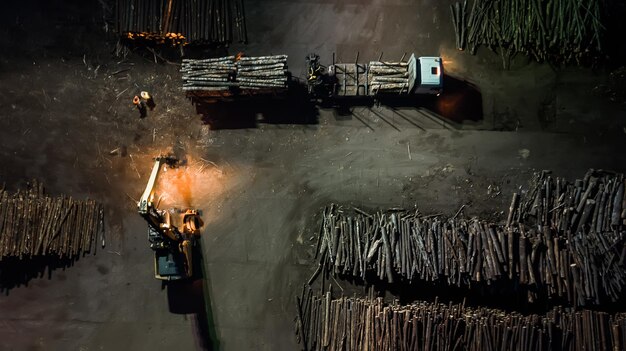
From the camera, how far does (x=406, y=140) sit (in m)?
16.1

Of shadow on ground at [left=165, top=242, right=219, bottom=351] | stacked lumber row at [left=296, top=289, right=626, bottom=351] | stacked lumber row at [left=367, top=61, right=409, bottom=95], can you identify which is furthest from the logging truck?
stacked lumber row at [left=296, top=289, right=626, bottom=351]

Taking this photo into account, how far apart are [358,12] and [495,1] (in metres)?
5.25

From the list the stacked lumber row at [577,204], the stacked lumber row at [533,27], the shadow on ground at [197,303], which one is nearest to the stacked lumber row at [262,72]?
the stacked lumber row at [533,27]

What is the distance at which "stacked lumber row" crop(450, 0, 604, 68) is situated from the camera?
15656mm

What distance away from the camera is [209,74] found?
15.5 meters

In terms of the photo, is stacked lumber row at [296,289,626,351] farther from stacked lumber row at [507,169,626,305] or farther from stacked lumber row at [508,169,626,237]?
stacked lumber row at [508,169,626,237]

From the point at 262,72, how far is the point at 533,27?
10486 mm

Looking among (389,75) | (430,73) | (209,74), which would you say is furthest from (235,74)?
(430,73)

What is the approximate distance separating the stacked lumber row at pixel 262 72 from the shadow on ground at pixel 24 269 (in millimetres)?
9718

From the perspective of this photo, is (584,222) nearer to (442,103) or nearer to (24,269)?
(442,103)

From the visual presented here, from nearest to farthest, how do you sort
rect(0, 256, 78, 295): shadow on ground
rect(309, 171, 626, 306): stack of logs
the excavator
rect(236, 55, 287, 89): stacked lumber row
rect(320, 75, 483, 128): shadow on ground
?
the excavator
rect(309, 171, 626, 306): stack of logs
rect(236, 55, 287, 89): stacked lumber row
rect(0, 256, 78, 295): shadow on ground
rect(320, 75, 483, 128): shadow on ground

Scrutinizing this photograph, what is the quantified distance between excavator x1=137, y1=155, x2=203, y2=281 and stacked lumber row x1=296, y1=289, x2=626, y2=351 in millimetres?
5491

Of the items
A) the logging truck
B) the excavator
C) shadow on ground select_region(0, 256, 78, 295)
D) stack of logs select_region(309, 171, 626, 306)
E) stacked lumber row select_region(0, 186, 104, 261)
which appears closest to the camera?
the excavator

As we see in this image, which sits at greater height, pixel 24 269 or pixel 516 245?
pixel 516 245
